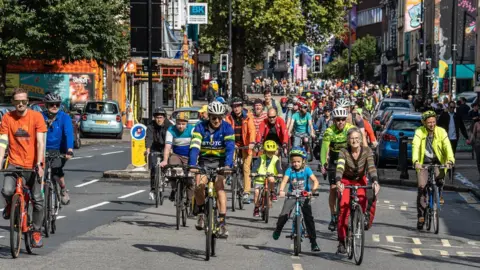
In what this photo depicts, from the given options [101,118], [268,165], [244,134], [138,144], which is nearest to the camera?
[268,165]

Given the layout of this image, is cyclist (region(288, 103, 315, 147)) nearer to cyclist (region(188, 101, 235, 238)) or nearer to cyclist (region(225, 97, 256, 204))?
cyclist (region(225, 97, 256, 204))

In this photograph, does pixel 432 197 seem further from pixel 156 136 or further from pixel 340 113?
pixel 156 136

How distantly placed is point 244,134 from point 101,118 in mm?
27913

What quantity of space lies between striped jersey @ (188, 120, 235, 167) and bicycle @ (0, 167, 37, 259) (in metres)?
1.99

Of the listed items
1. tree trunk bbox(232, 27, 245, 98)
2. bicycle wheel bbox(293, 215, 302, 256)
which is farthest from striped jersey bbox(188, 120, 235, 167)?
tree trunk bbox(232, 27, 245, 98)

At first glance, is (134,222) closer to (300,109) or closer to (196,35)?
(300,109)

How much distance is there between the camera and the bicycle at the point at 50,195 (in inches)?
601

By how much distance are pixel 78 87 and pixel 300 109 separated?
30771mm

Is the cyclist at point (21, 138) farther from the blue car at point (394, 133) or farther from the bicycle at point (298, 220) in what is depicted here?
the blue car at point (394, 133)

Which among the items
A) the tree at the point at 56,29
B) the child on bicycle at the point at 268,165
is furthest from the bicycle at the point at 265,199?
the tree at the point at 56,29

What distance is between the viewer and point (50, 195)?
1527 cm

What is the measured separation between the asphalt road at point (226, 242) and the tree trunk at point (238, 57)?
52.6 meters

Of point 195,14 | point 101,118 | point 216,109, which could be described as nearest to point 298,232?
point 216,109

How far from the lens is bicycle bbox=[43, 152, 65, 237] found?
15.3m
